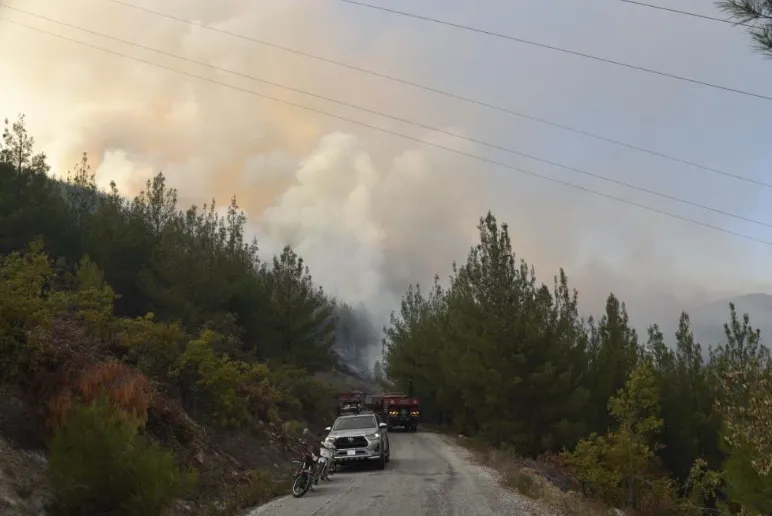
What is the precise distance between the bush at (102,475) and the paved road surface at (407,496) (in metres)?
4.05

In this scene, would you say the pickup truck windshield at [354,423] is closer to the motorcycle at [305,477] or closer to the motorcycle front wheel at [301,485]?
the motorcycle at [305,477]

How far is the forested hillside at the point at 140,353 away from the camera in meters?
9.05

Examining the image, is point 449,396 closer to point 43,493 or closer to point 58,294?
point 58,294

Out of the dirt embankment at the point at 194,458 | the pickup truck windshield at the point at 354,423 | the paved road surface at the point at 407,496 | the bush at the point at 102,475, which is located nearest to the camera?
the bush at the point at 102,475

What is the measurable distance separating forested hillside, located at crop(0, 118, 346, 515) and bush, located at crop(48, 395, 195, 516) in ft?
0.06

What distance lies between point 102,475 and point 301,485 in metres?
7.10

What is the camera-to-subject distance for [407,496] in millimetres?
14367

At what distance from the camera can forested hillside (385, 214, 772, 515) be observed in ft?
68.3

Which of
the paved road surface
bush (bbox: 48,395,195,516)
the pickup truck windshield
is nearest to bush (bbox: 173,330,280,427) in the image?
the pickup truck windshield

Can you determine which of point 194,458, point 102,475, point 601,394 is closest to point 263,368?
point 194,458


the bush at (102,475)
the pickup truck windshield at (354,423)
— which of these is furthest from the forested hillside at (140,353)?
Result: the pickup truck windshield at (354,423)

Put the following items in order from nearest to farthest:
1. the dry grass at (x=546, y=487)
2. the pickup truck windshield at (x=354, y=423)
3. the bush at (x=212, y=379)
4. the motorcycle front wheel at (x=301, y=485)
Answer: the dry grass at (x=546, y=487) → the motorcycle front wheel at (x=301, y=485) → the bush at (x=212, y=379) → the pickup truck windshield at (x=354, y=423)

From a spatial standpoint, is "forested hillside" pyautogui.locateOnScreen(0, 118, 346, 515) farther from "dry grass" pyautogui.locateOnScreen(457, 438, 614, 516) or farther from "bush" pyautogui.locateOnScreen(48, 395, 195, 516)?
"dry grass" pyautogui.locateOnScreen(457, 438, 614, 516)

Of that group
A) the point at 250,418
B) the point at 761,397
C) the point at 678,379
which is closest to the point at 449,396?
the point at 678,379
